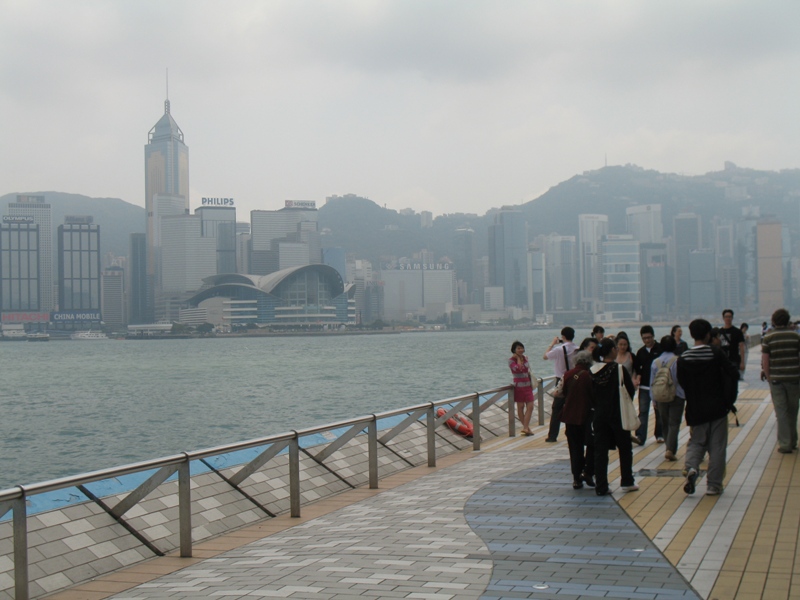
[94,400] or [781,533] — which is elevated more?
[781,533]

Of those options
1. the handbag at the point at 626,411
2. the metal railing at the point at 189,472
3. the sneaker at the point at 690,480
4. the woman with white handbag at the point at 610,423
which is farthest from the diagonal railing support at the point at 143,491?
the sneaker at the point at 690,480

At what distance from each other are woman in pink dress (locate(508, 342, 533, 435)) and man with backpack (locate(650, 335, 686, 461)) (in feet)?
11.9

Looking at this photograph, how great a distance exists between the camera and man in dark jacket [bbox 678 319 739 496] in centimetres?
834

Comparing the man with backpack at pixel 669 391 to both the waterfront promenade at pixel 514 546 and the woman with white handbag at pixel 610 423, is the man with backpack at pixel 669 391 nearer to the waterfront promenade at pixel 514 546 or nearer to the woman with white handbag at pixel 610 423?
the waterfront promenade at pixel 514 546

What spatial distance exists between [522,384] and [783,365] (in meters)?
4.86

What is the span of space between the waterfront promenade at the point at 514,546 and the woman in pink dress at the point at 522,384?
405 centimetres

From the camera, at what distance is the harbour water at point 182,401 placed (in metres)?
36.3

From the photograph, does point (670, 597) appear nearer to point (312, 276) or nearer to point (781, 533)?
point (781, 533)

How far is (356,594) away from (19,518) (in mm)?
2412

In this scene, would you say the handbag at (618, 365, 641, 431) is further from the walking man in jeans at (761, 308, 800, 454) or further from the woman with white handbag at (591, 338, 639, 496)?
the walking man in jeans at (761, 308, 800, 454)

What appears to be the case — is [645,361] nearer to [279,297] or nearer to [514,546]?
[514,546]

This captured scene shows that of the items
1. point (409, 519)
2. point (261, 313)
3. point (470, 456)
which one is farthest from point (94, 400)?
point (261, 313)

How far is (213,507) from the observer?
27.6 ft

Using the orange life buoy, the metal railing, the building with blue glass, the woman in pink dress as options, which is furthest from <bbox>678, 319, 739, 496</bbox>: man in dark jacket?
the building with blue glass
